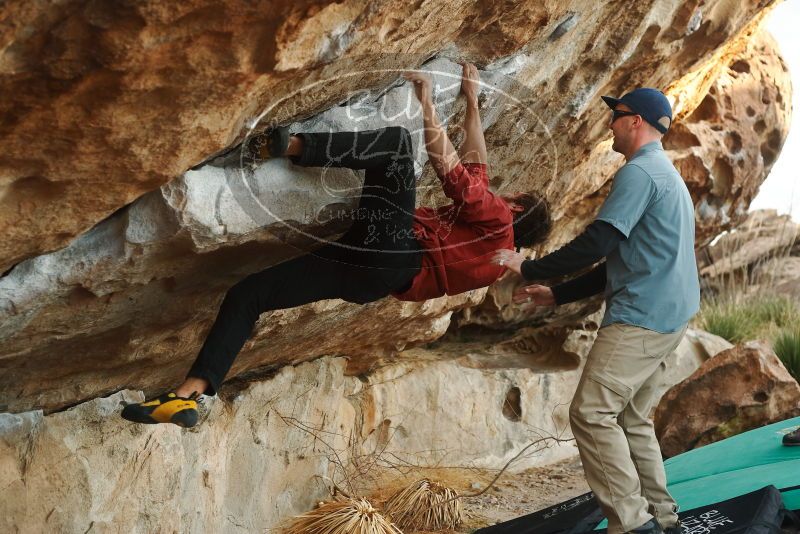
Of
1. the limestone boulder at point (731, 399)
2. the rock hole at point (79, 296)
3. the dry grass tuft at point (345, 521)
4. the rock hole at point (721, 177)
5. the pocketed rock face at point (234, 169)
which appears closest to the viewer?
the pocketed rock face at point (234, 169)

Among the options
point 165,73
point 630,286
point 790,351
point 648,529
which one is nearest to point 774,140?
point 790,351

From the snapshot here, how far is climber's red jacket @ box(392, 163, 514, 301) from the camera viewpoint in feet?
12.6

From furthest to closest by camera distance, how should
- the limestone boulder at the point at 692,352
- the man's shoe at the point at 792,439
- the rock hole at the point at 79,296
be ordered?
the limestone boulder at the point at 692,352
the man's shoe at the point at 792,439
the rock hole at the point at 79,296

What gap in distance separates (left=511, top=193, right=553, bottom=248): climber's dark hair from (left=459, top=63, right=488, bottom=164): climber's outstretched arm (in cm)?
41

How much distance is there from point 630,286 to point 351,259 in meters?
1.13

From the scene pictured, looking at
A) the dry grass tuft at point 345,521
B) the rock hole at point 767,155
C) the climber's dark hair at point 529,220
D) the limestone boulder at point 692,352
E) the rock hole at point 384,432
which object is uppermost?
the climber's dark hair at point 529,220

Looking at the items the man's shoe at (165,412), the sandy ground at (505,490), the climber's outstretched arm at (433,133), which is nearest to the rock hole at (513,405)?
the sandy ground at (505,490)

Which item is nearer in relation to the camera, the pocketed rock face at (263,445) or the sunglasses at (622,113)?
the sunglasses at (622,113)

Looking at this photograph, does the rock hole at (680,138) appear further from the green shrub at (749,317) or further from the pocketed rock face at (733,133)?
the green shrub at (749,317)

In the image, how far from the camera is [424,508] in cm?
553

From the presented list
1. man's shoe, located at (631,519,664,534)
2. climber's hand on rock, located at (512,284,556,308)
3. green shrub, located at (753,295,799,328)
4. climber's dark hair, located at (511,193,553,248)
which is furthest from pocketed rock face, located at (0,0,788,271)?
green shrub, located at (753,295,799,328)

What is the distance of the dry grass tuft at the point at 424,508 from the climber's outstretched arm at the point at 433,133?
246cm

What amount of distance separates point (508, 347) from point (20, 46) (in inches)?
236

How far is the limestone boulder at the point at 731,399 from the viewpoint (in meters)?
6.20
